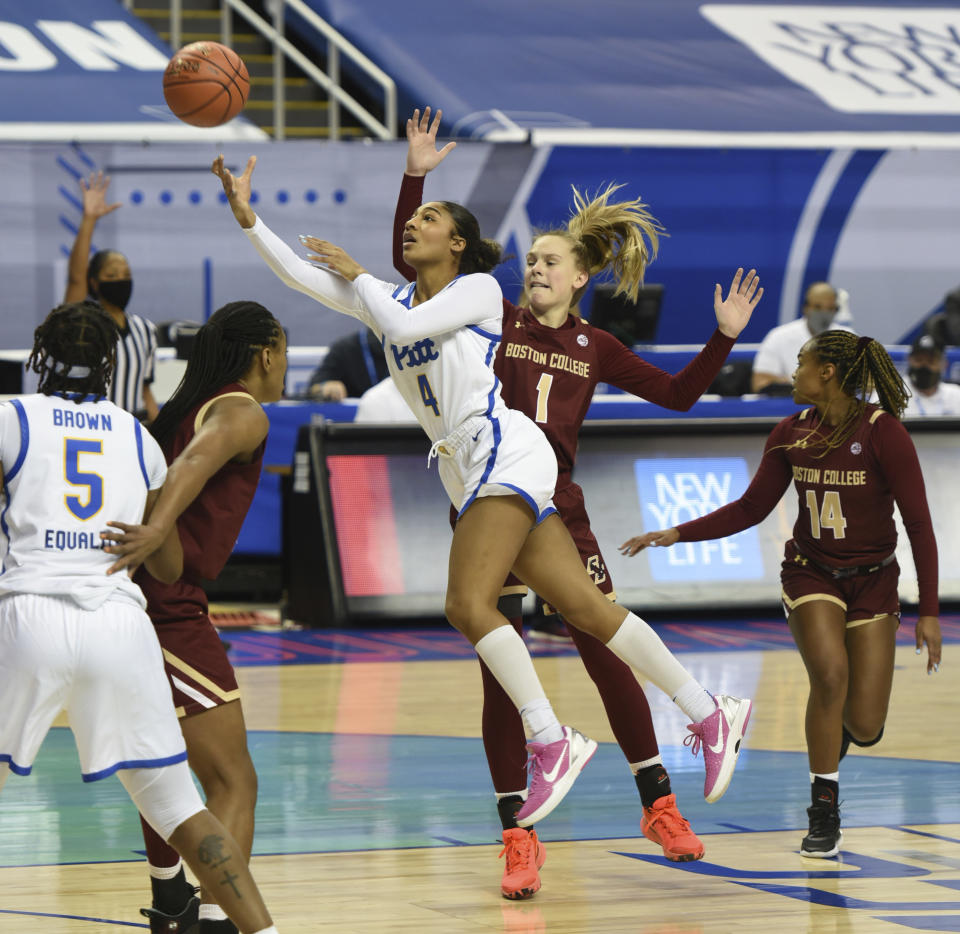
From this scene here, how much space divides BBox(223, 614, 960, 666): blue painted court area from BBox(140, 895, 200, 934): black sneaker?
5.14 metres

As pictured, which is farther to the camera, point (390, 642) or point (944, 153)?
point (944, 153)

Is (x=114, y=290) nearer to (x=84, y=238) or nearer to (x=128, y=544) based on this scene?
(x=84, y=238)

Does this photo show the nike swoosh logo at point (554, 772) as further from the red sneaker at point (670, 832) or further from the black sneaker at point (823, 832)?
the black sneaker at point (823, 832)

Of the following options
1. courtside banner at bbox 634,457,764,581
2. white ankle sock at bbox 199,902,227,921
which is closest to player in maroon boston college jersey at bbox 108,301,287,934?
white ankle sock at bbox 199,902,227,921

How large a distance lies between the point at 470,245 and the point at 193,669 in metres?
1.60

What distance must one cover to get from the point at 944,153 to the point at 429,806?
1248cm

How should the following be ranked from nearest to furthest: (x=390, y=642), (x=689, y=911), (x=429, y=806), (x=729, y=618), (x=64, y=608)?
(x=64, y=608)
(x=689, y=911)
(x=429, y=806)
(x=390, y=642)
(x=729, y=618)

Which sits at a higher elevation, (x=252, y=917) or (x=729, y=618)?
(x=252, y=917)

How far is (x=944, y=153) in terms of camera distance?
16922mm

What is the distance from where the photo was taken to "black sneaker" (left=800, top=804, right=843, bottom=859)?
534 centimetres

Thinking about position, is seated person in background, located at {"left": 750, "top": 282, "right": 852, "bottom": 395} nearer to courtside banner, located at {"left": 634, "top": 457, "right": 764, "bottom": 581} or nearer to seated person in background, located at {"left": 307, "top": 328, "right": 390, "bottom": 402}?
courtside banner, located at {"left": 634, "top": 457, "right": 764, "bottom": 581}

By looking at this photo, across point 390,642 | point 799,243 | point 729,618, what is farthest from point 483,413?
point 799,243

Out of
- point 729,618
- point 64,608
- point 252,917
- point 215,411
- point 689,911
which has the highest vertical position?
point 215,411

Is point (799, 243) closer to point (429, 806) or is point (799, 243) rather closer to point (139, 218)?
point (139, 218)
